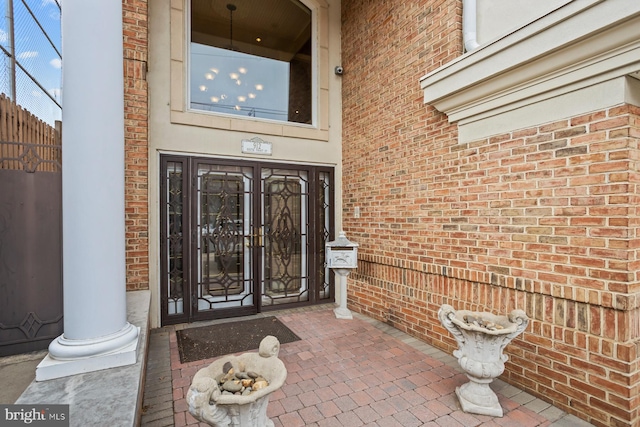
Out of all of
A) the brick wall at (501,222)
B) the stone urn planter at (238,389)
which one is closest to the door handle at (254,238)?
the brick wall at (501,222)

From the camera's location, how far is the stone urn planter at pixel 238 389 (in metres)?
1.39

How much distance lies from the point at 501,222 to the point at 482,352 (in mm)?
1124

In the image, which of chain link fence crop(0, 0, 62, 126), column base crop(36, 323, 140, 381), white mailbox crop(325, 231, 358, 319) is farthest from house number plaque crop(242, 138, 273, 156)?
column base crop(36, 323, 140, 381)

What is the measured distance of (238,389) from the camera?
1.56m

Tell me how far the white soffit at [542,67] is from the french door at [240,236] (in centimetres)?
249

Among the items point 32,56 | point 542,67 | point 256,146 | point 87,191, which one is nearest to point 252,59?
point 256,146

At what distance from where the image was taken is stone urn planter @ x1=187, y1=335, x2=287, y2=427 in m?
1.39

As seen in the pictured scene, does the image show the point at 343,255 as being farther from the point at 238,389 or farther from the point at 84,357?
the point at 84,357

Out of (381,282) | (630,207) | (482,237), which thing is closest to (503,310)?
(482,237)

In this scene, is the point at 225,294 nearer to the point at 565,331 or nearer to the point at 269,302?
the point at 269,302

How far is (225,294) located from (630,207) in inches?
167

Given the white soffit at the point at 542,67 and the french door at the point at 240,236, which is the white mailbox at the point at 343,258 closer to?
the french door at the point at 240,236

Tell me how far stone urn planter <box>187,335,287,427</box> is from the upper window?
11.8ft

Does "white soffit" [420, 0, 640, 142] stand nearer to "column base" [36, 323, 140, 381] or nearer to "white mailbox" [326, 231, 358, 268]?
"white mailbox" [326, 231, 358, 268]
